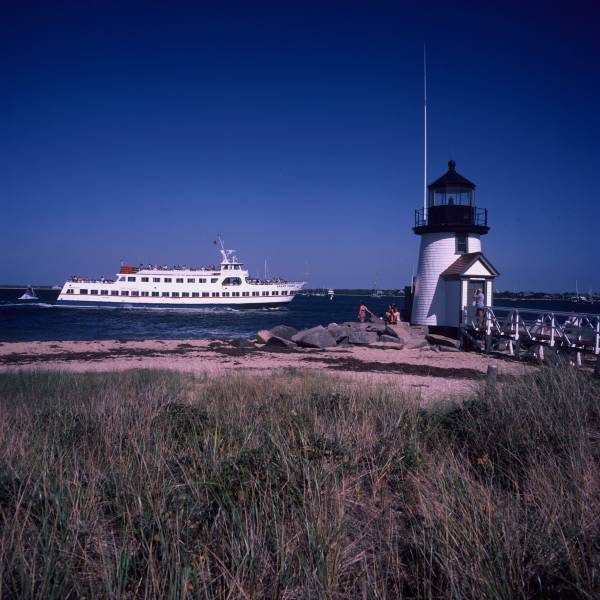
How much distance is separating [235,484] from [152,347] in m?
17.6

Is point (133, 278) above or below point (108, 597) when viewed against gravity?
above

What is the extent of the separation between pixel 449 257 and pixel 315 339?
7.56 meters

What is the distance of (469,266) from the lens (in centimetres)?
2036

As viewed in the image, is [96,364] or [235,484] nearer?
[235,484]

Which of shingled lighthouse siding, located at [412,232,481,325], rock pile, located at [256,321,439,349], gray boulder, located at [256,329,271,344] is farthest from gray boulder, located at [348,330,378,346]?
gray boulder, located at [256,329,271,344]

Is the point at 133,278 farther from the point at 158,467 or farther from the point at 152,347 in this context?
the point at 158,467

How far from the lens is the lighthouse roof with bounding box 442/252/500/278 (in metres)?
20.4

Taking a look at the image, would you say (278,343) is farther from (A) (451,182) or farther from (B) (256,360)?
(A) (451,182)

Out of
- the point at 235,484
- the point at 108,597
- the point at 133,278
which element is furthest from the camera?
the point at 133,278

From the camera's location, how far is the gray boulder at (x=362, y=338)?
20.8 metres

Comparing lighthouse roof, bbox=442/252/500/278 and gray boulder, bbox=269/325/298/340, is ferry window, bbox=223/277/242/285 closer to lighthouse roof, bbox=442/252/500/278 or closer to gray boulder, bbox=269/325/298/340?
gray boulder, bbox=269/325/298/340

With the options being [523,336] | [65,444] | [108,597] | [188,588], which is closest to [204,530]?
[188,588]

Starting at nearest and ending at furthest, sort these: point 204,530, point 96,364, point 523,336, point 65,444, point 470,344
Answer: point 204,530
point 65,444
point 96,364
point 523,336
point 470,344

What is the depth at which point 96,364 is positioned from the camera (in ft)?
48.0
